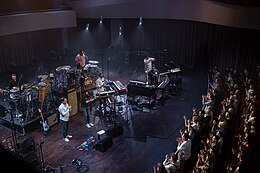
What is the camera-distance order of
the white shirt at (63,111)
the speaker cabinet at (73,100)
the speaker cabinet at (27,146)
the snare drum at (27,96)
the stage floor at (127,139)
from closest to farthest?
the speaker cabinet at (27,146), the stage floor at (127,139), the white shirt at (63,111), the snare drum at (27,96), the speaker cabinet at (73,100)

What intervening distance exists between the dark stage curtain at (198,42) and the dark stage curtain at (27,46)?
4.48 m

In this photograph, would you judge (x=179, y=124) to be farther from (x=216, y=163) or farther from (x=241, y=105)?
(x=216, y=163)

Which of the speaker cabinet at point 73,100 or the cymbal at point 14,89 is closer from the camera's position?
the cymbal at point 14,89

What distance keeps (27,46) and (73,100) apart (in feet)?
24.4

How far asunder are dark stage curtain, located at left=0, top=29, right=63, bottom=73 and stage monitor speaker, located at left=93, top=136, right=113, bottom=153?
810 centimetres

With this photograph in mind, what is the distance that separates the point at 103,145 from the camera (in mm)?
8188

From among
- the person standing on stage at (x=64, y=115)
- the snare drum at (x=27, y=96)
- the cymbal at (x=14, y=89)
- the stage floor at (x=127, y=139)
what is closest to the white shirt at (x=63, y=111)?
the person standing on stage at (x=64, y=115)

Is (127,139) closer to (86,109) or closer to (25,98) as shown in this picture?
(86,109)

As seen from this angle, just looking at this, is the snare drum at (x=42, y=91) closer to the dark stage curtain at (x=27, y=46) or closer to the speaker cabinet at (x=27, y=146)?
the speaker cabinet at (x=27, y=146)

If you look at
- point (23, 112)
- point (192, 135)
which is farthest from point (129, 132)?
point (23, 112)

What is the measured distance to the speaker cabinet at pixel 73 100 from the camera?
10250mm

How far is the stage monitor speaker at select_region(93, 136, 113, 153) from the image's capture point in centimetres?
820

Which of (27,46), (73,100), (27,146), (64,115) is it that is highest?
(27,46)

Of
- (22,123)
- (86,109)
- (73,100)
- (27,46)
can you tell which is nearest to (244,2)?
(86,109)
